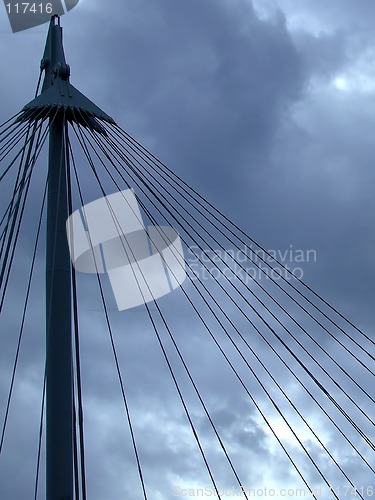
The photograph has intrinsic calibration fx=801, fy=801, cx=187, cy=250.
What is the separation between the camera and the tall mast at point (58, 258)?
476 inches

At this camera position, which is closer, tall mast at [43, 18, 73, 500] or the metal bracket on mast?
tall mast at [43, 18, 73, 500]

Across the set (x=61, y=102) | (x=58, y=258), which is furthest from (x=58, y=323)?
(x=61, y=102)

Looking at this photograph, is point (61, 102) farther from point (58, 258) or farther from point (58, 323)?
point (58, 323)

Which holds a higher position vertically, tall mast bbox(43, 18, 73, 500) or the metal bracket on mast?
the metal bracket on mast

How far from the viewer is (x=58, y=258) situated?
1327 cm

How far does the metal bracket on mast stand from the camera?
46.9 ft

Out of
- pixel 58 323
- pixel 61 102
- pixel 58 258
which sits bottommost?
pixel 58 323

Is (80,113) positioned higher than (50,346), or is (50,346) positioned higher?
(80,113)

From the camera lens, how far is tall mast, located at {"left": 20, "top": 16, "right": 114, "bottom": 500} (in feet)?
39.7

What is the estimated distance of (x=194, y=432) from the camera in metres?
12.3

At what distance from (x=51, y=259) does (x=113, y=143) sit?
111 inches

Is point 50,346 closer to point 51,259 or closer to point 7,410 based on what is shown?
point 51,259

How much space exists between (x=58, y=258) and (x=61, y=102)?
2969 millimetres

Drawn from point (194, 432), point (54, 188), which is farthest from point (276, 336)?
point (54, 188)
